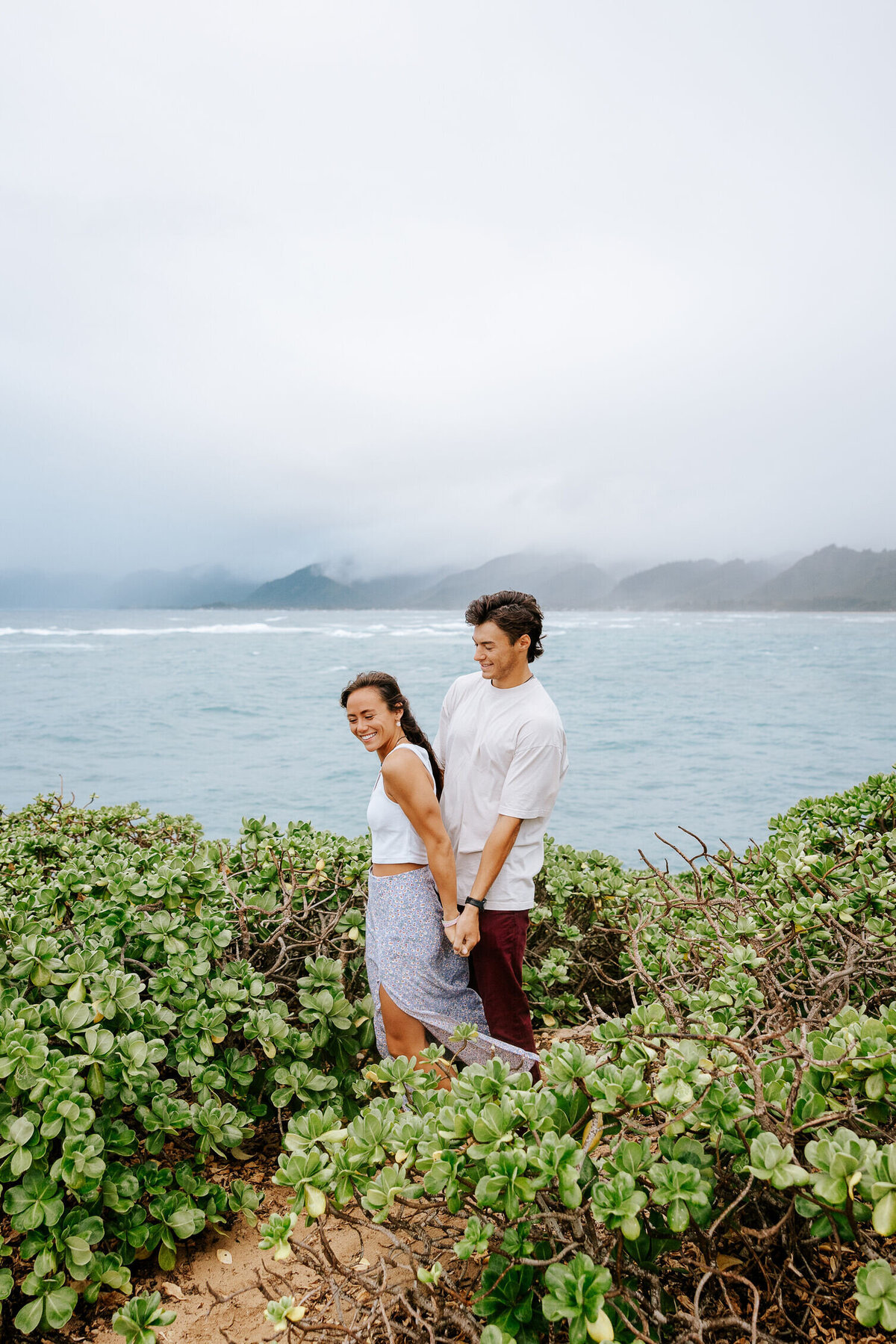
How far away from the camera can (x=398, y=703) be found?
11.9 feet

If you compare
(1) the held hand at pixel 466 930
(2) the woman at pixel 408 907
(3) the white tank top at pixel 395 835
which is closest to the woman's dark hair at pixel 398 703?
(2) the woman at pixel 408 907

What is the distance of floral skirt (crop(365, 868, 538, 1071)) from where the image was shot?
11.0 ft

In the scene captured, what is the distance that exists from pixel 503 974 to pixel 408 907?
54 cm

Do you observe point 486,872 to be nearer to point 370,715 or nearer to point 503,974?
point 503,974

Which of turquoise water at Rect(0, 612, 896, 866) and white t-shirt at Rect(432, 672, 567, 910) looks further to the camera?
turquoise water at Rect(0, 612, 896, 866)

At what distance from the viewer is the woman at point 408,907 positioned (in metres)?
3.34

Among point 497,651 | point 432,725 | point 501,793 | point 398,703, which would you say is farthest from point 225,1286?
point 432,725

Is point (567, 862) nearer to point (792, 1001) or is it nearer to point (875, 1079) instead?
point (792, 1001)

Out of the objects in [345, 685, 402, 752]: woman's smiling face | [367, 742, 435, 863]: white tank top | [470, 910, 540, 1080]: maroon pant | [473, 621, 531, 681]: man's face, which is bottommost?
[470, 910, 540, 1080]: maroon pant

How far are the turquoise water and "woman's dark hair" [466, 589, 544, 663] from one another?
422 inches

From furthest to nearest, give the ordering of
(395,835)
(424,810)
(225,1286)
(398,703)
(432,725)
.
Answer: (432,725) → (398,703) → (395,835) → (424,810) → (225,1286)

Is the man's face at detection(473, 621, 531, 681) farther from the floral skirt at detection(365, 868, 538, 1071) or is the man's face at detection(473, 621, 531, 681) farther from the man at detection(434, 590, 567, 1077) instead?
the floral skirt at detection(365, 868, 538, 1071)

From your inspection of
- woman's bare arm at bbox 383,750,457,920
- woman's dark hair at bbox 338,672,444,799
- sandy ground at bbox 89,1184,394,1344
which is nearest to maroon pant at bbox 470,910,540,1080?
woman's bare arm at bbox 383,750,457,920

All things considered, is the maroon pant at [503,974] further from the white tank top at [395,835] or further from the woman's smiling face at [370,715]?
the woman's smiling face at [370,715]
